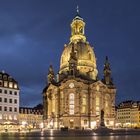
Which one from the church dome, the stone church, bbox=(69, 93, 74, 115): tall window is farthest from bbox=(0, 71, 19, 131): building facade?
the church dome

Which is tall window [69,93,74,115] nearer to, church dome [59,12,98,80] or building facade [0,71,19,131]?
church dome [59,12,98,80]

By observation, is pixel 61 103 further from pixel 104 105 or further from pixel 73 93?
pixel 104 105

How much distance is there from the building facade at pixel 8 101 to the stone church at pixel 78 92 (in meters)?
21.6

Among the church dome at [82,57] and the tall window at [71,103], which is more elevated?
the church dome at [82,57]

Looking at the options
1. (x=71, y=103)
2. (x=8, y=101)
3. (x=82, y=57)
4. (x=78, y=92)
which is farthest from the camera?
(x=82, y=57)

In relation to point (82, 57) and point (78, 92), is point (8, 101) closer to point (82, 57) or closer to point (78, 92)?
point (78, 92)

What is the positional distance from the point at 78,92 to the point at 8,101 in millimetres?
29357

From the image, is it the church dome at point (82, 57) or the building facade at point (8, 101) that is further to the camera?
the church dome at point (82, 57)

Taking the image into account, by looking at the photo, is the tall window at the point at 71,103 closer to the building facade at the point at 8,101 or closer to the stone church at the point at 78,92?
the stone church at the point at 78,92

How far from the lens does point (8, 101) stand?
114562 millimetres

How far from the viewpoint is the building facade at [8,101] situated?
11194 cm

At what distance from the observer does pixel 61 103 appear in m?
136

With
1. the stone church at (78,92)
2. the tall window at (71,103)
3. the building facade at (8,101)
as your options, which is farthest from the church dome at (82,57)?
the building facade at (8,101)

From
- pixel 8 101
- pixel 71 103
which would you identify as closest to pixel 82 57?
pixel 71 103
